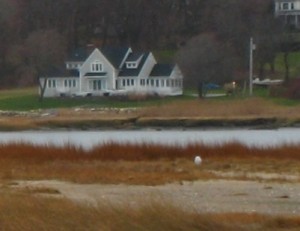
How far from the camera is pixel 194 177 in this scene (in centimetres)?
2570

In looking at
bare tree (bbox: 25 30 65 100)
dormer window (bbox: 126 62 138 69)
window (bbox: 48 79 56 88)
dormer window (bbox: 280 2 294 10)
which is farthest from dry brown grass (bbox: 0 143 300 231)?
dormer window (bbox: 280 2 294 10)

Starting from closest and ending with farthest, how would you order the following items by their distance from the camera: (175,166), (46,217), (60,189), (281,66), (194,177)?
(46,217), (60,189), (194,177), (175,166), (281,66)

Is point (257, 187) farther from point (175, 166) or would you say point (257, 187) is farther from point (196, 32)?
point (196, 32)

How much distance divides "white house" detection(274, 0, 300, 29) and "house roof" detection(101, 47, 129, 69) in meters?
13.4

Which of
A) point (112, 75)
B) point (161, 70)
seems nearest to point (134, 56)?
point (112, 75)

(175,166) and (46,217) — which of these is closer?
(46,217)

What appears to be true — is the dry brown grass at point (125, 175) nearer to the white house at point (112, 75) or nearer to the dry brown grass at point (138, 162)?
the dry brown grass at point (138, 162)

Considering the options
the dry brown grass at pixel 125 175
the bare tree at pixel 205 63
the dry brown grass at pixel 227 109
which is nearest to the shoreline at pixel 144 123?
the dry brown grass at pixel 227 109

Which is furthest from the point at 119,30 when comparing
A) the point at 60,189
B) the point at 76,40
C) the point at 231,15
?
the point at 60,189

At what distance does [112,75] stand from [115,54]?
320 centimetres

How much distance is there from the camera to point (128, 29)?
97.6 m

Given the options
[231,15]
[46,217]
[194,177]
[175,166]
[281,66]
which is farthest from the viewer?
[231,15]

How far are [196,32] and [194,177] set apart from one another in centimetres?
7060

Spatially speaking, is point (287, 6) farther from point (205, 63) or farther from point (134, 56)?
point (205, 63)
